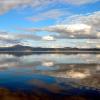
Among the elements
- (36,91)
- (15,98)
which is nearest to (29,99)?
(15,98)

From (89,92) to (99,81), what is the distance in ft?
58.5

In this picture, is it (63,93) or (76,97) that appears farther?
(63,93)

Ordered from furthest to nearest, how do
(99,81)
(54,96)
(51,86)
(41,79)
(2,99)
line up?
(41,79) → (99,81) → (51,86) → (54,96) → (2,99)

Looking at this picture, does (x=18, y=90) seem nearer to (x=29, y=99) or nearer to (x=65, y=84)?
(x=29, y=99)

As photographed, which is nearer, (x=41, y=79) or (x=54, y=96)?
(x=54, y=96)

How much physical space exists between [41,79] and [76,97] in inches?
1087

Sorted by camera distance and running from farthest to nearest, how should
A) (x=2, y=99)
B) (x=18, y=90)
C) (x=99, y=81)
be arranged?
1. (x=99, y=81)
2. (x=18, y=90)
3. (x=2, y=99)

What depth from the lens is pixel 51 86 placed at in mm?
71938

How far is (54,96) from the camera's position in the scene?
61.2m

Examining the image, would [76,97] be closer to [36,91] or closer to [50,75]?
[36,91]

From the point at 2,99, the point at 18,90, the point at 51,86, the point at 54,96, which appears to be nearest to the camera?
the point at 2,99

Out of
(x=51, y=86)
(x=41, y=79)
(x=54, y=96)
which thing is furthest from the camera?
(x=41, y=79)

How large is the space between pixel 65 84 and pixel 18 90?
1340cm

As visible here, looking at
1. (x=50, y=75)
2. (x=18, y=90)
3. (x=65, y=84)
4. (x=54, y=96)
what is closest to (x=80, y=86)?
(x=65, y=84)
